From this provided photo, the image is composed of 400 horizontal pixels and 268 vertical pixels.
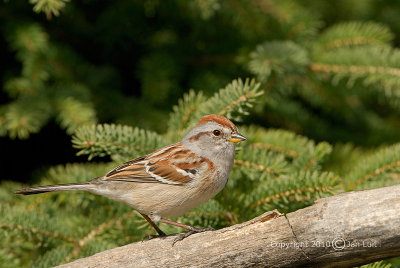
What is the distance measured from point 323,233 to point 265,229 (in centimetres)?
27

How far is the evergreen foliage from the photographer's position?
3.00 meters

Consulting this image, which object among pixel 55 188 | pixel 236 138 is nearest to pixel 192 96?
pixel 236 138

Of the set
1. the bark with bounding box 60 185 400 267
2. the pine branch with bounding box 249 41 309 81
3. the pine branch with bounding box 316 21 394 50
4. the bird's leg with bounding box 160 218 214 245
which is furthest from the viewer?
the pine branch with bounding box 316 21 394 50

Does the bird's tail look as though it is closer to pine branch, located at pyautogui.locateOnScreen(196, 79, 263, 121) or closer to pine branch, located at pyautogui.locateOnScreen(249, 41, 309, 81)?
pine branch, located at pyautogui.locateOnScreen(196, 79, 263, 121)

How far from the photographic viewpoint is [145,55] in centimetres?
432

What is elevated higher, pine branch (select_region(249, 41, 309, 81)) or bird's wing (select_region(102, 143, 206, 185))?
pine branch (select_region(249, 41, 309, 81))

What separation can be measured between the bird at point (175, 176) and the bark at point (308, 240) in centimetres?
57

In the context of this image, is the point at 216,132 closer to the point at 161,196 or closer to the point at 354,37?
the point at 161,196

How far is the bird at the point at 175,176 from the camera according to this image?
3.01 m

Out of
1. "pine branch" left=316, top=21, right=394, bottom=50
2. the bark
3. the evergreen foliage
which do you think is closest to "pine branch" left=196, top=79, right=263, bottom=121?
the evergreen foliage

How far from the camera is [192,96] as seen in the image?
10.9ft

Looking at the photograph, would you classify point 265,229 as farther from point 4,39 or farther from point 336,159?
point 4,39

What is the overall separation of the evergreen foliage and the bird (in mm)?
89

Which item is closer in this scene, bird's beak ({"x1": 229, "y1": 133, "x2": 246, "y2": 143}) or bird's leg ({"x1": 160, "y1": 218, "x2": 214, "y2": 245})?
bird's leg ({"x1": 160, "y1": 218, "x2": 214, "y2": 245})
